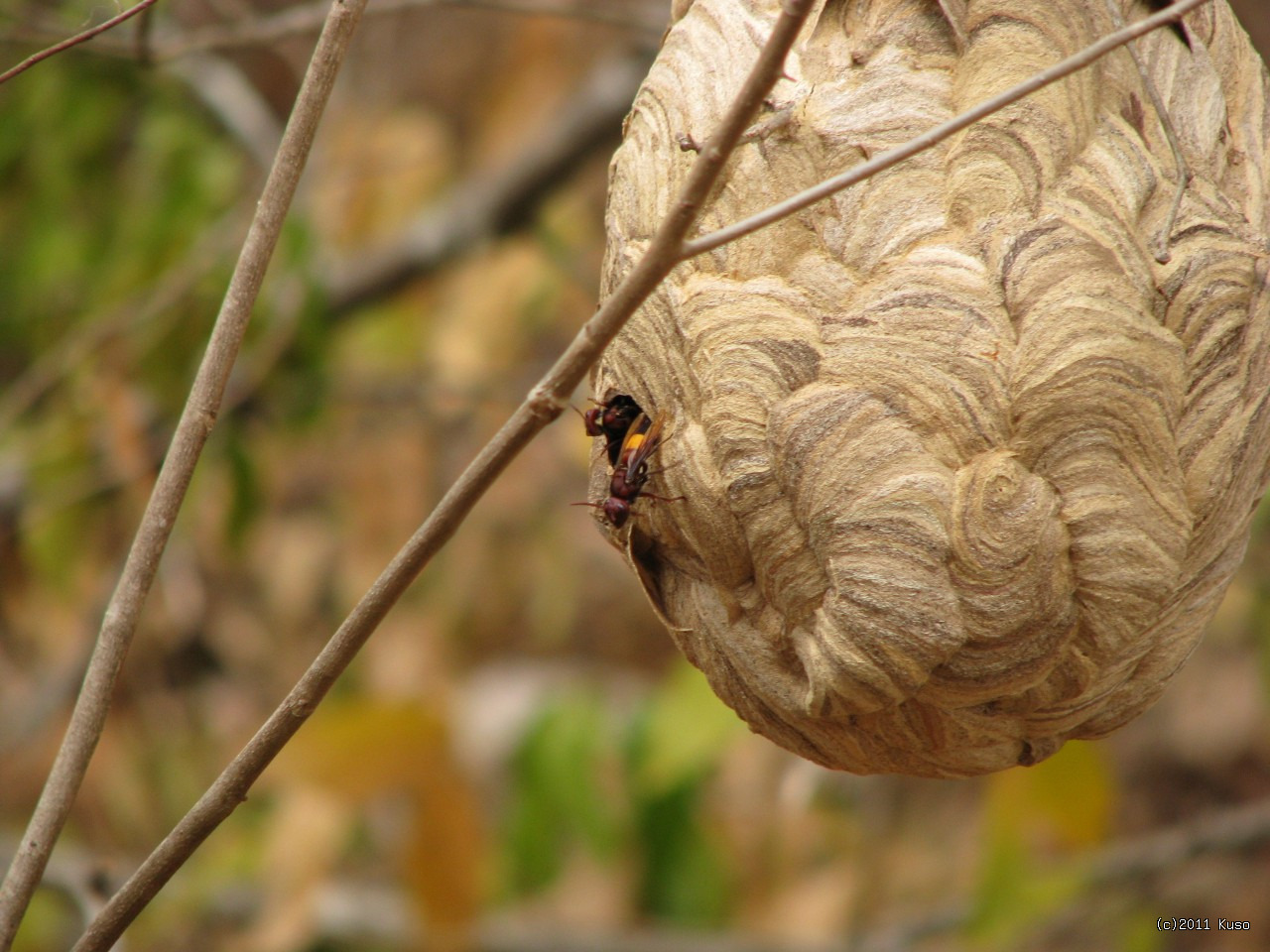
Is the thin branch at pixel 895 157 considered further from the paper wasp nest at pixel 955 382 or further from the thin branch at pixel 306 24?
the thin branch at pixel 306 24

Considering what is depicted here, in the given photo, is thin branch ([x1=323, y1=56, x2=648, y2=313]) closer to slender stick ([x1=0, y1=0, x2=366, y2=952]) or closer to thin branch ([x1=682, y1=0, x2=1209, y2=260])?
slender stick ([x1=0, y1=0, x2=366, y2=952])

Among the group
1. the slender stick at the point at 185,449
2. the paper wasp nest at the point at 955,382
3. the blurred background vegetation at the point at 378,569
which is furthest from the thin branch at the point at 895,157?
the blurred background vegetation at the point at 378,569

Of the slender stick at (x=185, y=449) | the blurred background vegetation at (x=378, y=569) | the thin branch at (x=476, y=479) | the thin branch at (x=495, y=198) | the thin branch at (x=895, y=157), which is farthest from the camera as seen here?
the thin branch at (x=495, y=198)

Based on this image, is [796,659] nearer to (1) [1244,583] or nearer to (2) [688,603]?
(2) [688,603]

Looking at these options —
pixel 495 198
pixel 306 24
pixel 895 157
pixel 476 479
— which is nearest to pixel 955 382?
pixel 895 157

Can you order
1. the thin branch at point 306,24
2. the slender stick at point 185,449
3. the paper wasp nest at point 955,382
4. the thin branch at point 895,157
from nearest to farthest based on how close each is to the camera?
the thin branch at point 895,157, the slender stick at point 185,449, the paper wasp nest at point 955,382, the thin branch at point 306,24

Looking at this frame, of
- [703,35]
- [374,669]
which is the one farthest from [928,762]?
[374,669]

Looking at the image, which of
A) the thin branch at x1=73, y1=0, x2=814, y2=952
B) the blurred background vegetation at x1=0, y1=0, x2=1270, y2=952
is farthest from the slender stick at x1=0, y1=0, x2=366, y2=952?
the blurred background vegetation at x1=0, y1=0, x2=1270, y2=952
